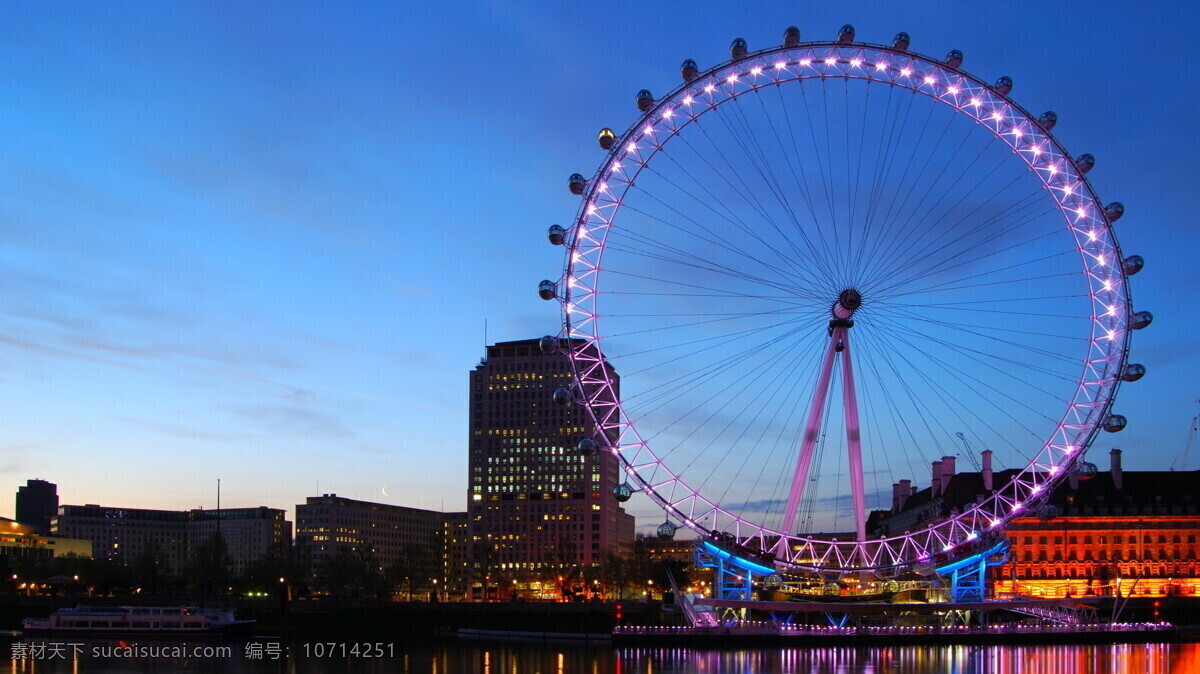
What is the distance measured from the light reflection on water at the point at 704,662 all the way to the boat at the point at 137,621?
24483 millimetres

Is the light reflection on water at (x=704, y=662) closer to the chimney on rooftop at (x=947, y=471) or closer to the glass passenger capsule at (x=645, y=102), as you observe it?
the glass passenger capsule at (x=645, y=102)

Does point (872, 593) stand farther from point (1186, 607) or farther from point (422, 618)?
point (422, 618)

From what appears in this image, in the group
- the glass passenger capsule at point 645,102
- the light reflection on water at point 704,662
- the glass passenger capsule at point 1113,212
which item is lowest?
the light reflection on water at point 704,662

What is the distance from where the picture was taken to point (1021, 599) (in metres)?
98.9

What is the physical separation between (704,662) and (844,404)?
18.5 m

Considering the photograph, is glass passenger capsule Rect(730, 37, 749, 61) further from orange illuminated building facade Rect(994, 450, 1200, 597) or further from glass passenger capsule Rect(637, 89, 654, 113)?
orange illuminated building facade Rect(994, 450, 1200, 597)

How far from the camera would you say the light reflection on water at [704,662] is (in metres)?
74.8

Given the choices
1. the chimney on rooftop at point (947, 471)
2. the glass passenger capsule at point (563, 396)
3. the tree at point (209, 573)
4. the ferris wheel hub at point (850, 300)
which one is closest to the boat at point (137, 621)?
the tree at point (209, 573)

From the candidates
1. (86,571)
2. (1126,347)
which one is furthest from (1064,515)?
(86,571)

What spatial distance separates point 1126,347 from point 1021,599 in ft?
88.8

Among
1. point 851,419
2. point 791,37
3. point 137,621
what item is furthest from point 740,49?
point 137,621

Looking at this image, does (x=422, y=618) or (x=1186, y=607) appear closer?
→ (x=1186, y=607)

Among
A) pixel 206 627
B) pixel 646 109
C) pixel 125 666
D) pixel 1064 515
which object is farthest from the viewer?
pixel 1064 515

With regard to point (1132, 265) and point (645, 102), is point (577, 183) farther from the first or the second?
point (1132, 265)
